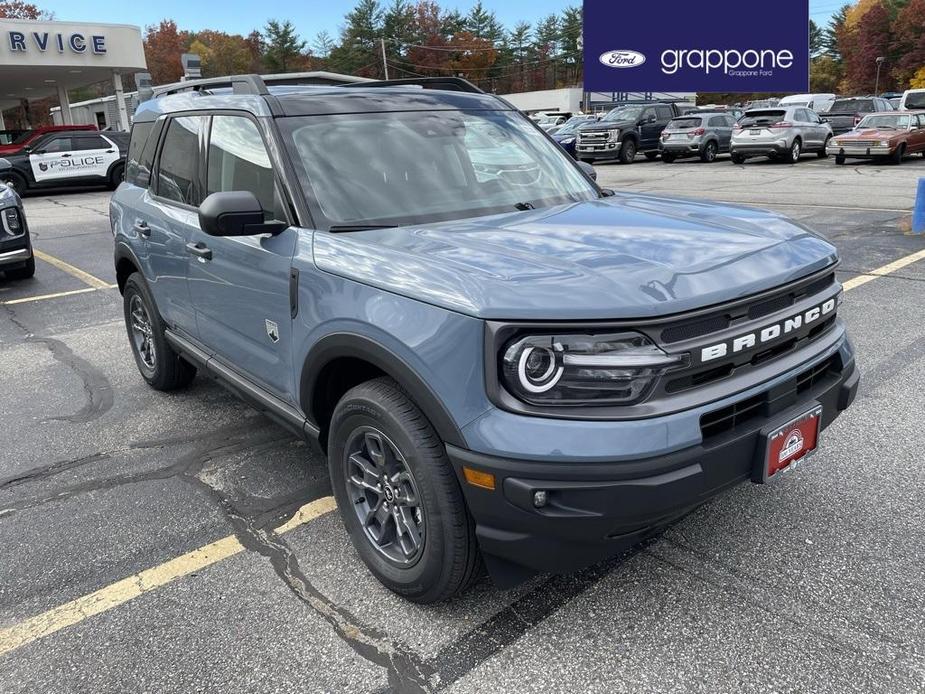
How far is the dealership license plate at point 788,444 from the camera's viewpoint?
94.7 inches

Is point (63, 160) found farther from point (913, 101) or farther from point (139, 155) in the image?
point (913, 101)

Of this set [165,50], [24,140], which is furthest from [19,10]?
[24,140]

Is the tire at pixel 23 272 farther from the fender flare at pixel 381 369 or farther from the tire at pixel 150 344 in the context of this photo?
the fender flare at pixel 381 369

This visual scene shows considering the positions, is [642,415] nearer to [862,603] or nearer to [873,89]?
[862,603]

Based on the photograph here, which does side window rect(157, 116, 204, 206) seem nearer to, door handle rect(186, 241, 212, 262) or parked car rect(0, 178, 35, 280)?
door handle rect(186, 241, 212, 262)

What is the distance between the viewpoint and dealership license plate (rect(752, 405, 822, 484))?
2404mm

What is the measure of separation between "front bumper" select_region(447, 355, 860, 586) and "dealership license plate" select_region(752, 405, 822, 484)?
4 centimetres

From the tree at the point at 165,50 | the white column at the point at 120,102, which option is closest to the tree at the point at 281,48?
the tree at the point at 165,50

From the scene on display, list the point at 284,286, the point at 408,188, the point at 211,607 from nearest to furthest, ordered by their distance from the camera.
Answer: the point at 211,607 → the point at 284,286 → the point at 408,188

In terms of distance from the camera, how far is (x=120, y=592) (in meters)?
2.91

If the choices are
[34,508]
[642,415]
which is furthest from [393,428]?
[34,508]

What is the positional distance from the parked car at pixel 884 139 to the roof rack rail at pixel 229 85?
2118 centimetres

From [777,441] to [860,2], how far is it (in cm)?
12481

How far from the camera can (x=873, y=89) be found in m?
95.2
